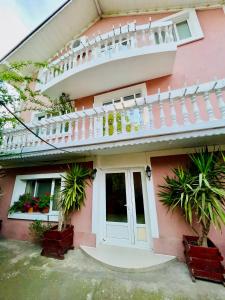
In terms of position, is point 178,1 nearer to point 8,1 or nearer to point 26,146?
point 8,1

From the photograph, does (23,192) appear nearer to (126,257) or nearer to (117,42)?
(126,257)

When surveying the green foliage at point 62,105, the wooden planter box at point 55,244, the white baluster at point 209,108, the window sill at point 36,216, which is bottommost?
the wooden planter box at point 55,244

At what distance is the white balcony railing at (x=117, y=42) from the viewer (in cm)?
486

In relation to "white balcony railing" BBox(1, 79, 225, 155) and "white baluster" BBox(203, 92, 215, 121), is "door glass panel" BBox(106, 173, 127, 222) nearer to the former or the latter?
"white balcony railing" BBox(1, 79, 225, 155)

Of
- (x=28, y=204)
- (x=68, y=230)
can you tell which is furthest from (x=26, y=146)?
(x=68, y=230)

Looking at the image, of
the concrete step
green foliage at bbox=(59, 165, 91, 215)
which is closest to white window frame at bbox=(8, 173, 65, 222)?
green foliage at bbox=(59, 165, 91, 215)

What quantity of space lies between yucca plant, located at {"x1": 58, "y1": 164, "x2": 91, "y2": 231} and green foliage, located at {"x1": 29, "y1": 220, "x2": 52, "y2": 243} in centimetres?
70

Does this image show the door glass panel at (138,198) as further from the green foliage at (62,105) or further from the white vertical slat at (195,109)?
the green foliage at (62,105)

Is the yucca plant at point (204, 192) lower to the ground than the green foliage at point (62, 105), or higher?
lower

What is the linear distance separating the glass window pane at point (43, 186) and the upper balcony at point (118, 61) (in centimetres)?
368

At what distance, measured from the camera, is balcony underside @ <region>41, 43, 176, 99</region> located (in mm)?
4659

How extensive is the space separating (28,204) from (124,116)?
4730 millimetres

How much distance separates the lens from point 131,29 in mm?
4938

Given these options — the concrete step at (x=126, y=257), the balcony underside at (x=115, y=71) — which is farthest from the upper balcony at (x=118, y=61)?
the concrete step at (x=126, y=257)
